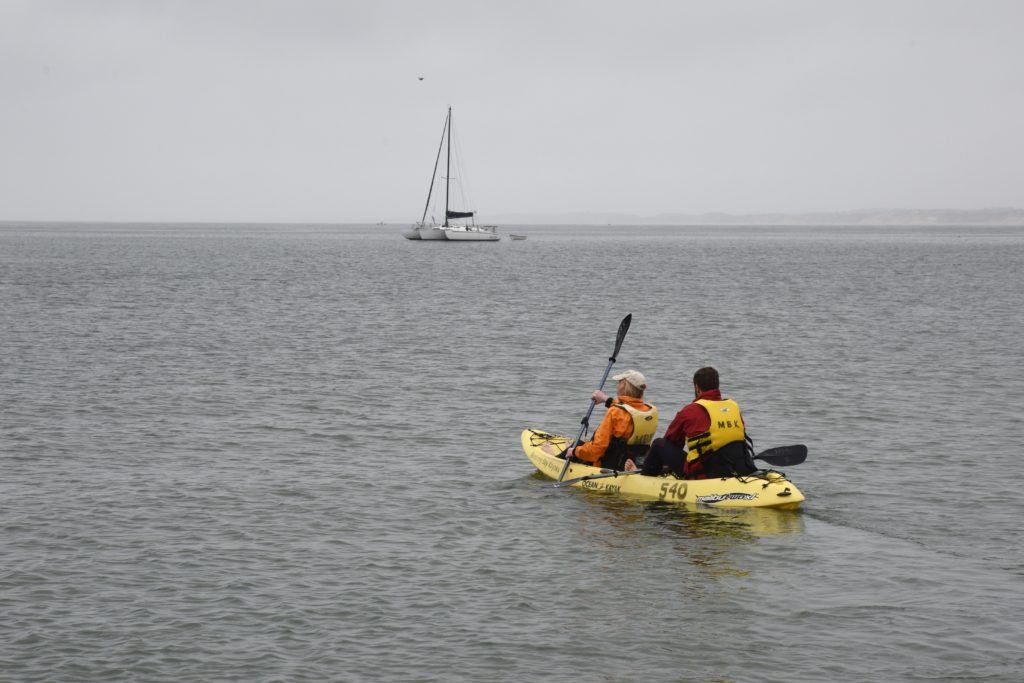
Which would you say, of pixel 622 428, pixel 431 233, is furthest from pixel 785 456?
pixel 431 233

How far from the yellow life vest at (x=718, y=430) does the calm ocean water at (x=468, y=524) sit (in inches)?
33.3

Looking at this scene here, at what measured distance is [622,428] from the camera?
1571 centimetres

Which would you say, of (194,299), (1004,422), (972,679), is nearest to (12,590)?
(972,679)

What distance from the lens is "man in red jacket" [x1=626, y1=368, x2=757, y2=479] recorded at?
1426cm

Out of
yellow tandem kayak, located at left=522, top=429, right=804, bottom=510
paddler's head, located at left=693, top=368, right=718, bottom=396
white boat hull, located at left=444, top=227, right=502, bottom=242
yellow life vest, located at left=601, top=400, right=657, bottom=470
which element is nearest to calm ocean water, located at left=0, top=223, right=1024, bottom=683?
yellow tandem kayak, located at left=522, top=429, right=804, bottom=510

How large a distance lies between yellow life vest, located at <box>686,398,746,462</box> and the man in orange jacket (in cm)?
106

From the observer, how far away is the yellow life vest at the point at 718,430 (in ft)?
46.6

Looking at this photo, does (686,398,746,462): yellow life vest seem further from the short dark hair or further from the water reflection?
the water reflection

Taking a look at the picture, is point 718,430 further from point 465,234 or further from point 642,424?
point 465,234

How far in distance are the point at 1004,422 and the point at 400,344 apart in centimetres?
1911

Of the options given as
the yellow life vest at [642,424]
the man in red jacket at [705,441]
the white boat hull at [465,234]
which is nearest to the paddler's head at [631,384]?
the yellow life vest at [642,424]

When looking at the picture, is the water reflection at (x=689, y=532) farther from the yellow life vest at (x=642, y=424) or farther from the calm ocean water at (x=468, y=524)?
the yellow life vest at (x=642, y=424)

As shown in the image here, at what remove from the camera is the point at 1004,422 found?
68.6 ft

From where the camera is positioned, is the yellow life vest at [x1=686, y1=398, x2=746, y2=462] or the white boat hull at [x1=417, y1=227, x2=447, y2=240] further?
the white boat hull at [x1=417, y1=227, x2=447, y2=240]
